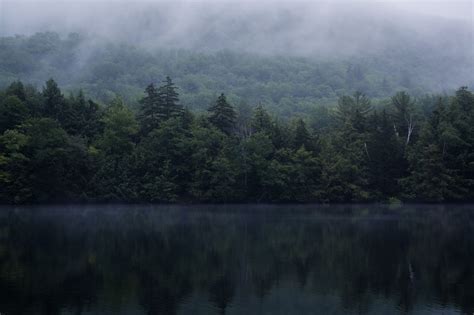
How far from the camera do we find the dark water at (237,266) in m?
19.2

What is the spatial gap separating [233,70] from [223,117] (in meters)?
89.7

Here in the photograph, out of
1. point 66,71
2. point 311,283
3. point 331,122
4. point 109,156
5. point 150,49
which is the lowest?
point 311,283

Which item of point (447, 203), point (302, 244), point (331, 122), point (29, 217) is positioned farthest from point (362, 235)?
point (331, 122)

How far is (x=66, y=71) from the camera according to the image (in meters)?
148

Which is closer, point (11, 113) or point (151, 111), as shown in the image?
point (11, 113)

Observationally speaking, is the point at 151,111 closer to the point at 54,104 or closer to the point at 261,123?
the point at 54,104

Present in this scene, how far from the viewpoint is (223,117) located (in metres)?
72.1

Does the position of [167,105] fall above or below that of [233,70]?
below

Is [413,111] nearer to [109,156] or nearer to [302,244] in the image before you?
[109,156]

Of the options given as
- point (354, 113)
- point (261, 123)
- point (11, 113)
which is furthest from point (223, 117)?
point (11, 113)

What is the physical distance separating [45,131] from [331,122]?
39601 millimetres

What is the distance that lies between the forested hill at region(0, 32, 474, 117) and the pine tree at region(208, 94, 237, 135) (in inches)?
1941

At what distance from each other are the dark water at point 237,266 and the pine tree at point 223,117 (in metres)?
27.4

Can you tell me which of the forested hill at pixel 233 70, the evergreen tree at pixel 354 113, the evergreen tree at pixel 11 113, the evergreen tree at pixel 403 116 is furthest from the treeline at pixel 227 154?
the forested hill at pixel 233 70
